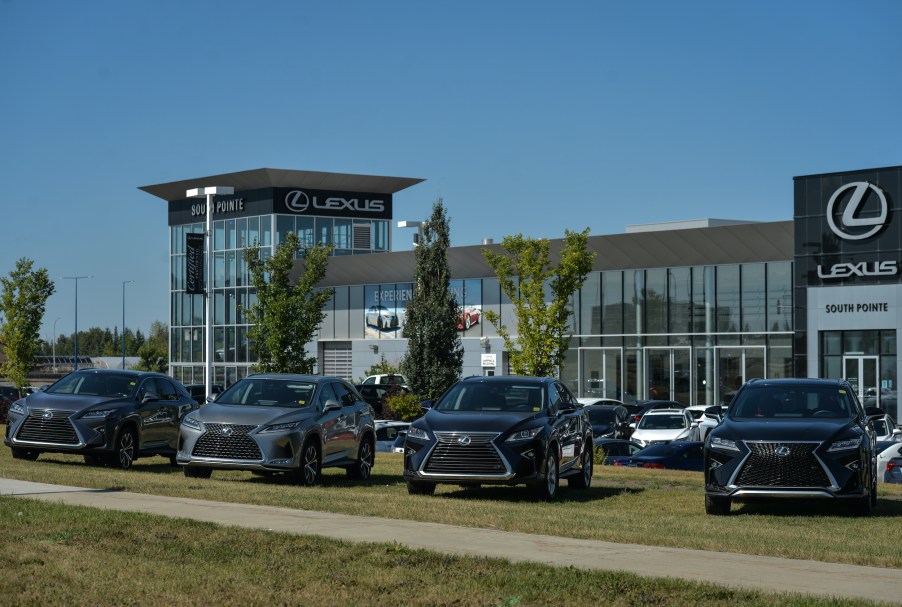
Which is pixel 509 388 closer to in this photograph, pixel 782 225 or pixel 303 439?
pixel 303 439

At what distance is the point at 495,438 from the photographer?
53.9 feet

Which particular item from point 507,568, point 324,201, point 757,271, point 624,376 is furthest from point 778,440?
point 324,201

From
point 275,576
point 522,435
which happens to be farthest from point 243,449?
point 275,576

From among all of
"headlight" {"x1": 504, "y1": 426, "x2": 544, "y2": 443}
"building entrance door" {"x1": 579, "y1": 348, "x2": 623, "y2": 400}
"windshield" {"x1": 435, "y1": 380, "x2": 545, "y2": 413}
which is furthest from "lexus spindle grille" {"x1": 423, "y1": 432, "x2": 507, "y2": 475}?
"building entrance door" {"x1": 579, "y1": 348, "x2": 623, "y2": 400}

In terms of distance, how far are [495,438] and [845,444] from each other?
4.23 meters

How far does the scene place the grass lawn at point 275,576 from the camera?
8453 millimetres

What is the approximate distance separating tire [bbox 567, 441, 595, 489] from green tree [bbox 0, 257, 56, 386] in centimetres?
4233

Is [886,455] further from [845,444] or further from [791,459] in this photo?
[791,459]

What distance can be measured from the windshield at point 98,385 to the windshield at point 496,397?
677 cm

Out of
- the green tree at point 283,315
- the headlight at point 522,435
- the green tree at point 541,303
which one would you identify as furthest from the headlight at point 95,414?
the green tree at point 283,315

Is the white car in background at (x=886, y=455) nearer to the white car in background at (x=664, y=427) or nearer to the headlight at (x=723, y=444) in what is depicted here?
the white car in background at (x=664, y=427)

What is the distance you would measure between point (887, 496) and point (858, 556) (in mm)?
9125

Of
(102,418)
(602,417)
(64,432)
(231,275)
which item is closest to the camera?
(64,432)

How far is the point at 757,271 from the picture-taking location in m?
51.2
